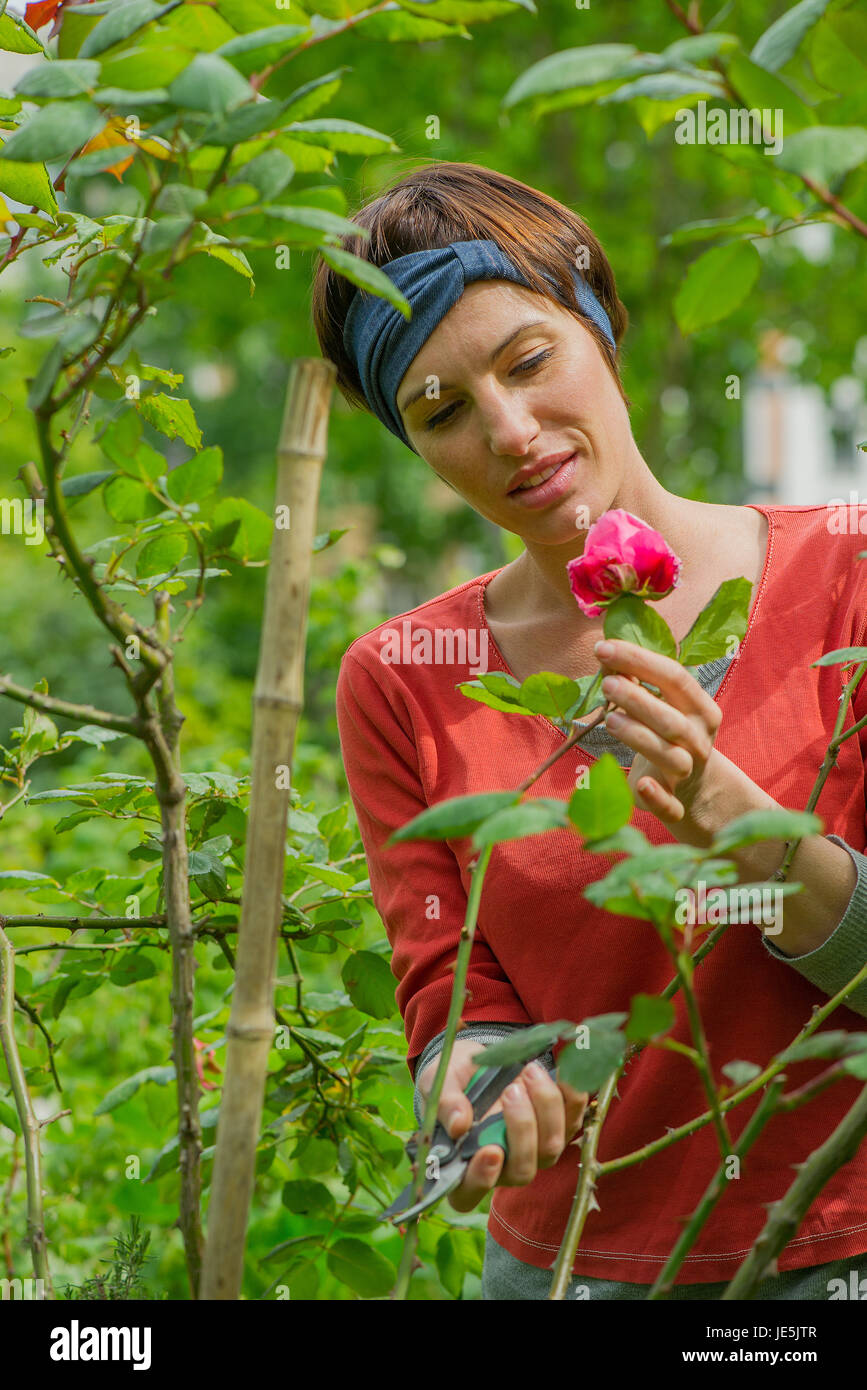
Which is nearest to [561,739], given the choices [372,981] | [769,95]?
[372,981]

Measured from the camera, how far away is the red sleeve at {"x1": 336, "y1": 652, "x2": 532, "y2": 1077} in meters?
1.54

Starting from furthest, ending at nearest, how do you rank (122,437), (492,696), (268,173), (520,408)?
(520,408), (492,696), (122,437), (268,173)

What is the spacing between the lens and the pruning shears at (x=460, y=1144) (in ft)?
3.07

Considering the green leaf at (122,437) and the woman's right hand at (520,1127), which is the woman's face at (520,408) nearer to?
the green leaf at (122,437)

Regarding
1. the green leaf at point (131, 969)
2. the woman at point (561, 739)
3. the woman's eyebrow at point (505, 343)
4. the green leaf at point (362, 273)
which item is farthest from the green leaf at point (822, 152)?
the green leaf at point (131, 969)

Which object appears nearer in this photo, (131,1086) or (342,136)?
(342,136)

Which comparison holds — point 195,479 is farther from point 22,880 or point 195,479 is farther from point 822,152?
point 22,880

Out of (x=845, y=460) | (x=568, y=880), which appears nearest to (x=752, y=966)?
(x=568, y=880)

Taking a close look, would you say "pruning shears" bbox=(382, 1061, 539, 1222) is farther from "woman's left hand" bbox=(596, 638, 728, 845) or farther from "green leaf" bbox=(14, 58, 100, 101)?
"green leaf" bbox=(14, 58, 100, 101)

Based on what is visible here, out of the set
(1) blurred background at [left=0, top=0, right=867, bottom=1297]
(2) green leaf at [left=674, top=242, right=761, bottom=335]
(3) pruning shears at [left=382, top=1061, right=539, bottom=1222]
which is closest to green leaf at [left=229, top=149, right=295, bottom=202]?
(2) green leaf at [left=674, top=242, right=761, bottom=335]

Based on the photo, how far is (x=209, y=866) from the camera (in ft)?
4.49

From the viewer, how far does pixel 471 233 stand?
5.21 feet

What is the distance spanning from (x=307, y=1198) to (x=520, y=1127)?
0.70 metres

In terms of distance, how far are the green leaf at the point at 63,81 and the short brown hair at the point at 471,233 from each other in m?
0.85
